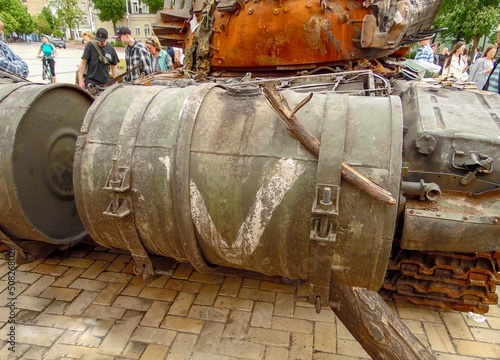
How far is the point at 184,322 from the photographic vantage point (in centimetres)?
305

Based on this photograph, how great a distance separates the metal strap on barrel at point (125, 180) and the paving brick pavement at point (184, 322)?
1.52 feet

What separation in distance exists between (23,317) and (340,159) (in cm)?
266

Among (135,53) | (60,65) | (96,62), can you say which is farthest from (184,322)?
(60,65)

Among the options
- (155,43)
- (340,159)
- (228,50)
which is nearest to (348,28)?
(228,50)

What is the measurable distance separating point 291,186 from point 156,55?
23.4 ft

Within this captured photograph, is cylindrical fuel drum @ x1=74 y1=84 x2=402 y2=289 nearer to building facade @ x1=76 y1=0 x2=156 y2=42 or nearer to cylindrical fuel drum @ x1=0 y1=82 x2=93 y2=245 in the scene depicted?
cylindrical fuel drum @ x1=0 y1=82 x2=93 y2=245

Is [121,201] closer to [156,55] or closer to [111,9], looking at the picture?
[156,55]

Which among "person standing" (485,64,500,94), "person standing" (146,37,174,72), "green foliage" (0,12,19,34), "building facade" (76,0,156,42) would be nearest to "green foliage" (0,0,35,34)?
"green foliage" (0,12,19,34)

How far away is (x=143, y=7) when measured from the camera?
2429 inches

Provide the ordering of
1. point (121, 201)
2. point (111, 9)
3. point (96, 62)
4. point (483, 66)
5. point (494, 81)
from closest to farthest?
point (121, 201) → point (494, 81) → point (96, 62) → point (483, 66) → point (111, 9)

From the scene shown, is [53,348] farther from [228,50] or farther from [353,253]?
[228,50]

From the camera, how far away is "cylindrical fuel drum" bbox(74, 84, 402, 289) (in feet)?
6.43

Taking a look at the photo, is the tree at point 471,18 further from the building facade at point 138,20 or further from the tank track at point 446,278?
the building facade at point 138,20

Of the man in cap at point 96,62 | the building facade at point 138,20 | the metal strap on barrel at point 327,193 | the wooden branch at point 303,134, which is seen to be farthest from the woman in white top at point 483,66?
the building facade at point 138,20
